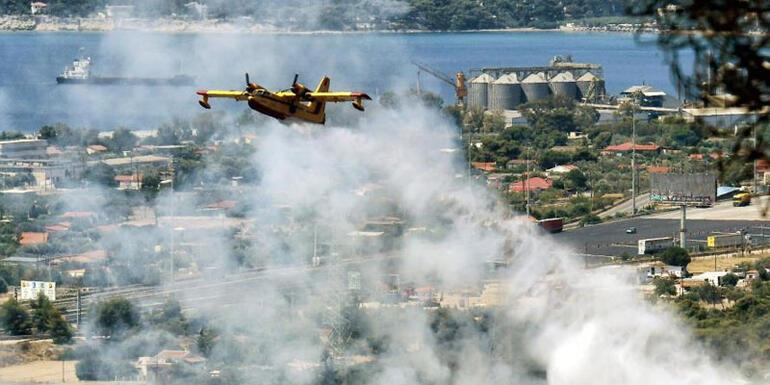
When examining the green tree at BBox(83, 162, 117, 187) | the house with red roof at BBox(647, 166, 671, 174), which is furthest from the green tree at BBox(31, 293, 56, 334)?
the house with red roof at BBox(647, 166, 671, 174)

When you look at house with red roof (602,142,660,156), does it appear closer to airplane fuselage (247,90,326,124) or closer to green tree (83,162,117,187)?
green tree (83,162,117,187)

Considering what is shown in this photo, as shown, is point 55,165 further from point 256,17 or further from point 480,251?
point 480,251

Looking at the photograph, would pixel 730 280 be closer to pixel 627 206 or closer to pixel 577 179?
pixel 627 206

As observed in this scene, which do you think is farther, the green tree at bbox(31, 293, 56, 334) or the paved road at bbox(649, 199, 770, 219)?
the paved road at bbox(649, 199, 770, 219)

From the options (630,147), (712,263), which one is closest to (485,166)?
(630,147)

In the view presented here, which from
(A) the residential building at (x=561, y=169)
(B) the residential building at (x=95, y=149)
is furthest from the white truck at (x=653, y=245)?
(B) the residential building at (x=95, y=149)

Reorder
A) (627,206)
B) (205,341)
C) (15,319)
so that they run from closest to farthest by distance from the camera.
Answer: (205,341)
(15,319)
(627,206)

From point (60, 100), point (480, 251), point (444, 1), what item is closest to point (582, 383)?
point (480, 251)
